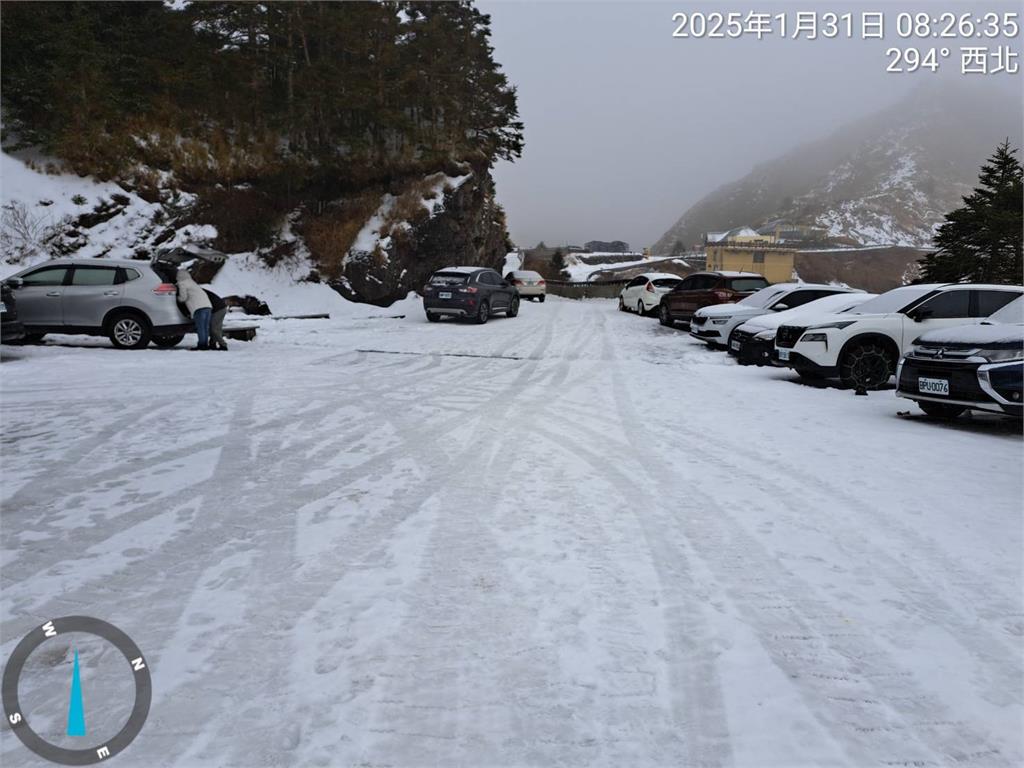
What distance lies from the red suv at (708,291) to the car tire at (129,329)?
45.0 ft

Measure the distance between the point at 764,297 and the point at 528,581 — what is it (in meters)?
13.5

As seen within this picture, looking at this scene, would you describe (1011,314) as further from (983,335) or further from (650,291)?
(650,291)

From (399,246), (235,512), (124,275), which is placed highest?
(399,246)

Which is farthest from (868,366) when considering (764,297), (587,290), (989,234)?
(587,290)

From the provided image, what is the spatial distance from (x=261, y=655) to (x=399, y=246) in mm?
26868

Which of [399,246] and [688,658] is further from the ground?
[399,246]

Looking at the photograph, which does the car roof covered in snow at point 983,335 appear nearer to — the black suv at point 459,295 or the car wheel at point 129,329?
the car wheel at point 129,329

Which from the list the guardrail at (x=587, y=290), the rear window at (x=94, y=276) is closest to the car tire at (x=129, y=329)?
the rear window at (x=94, y=276)

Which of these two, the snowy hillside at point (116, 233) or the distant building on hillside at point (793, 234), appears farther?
the distant building on hillside at point (793, 234)

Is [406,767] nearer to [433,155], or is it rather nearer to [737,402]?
[737,402]

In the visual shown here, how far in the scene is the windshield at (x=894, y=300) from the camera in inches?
399

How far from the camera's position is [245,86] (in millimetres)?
29672

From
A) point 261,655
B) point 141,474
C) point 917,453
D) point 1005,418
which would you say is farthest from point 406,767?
point 1005,418

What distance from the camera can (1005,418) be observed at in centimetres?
807
